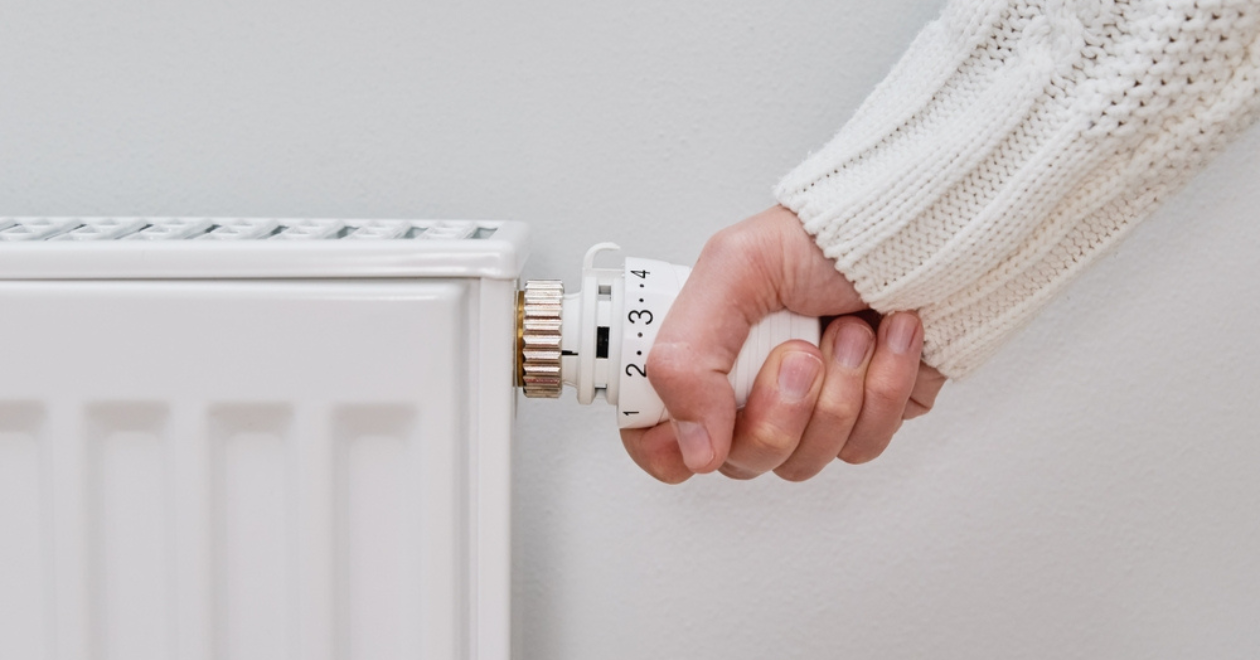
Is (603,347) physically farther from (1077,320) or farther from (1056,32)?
(1077,320)

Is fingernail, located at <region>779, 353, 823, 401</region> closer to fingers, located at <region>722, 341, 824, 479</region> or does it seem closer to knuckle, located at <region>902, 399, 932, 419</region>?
fingers, located at <region>722, 341, 824, 479</region>

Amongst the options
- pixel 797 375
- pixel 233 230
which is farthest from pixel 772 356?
pixel 233 230

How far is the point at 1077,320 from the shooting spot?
0.52 m

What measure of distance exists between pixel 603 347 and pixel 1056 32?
0.19 m

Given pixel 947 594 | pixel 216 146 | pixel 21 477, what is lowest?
pixel 947 594

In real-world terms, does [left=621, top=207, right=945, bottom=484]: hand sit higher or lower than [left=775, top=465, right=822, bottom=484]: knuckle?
higher

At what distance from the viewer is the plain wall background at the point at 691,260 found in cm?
48

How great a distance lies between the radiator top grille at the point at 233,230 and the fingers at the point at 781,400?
124mm

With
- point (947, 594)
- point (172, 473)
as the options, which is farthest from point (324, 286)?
point (947, 594)

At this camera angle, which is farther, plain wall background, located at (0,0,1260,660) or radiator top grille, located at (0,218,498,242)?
plain wall background, located at (0,0,1260,660)

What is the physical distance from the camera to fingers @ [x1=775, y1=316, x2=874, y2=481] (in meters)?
0.38

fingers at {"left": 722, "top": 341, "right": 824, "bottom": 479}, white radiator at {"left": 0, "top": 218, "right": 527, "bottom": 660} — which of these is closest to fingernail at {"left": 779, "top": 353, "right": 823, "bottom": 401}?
fingers at {"left": 722, "top": 341, "right": 824, "bottom": 479}

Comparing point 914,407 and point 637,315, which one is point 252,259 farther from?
point 914,407

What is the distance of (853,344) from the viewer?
14.8 inches
